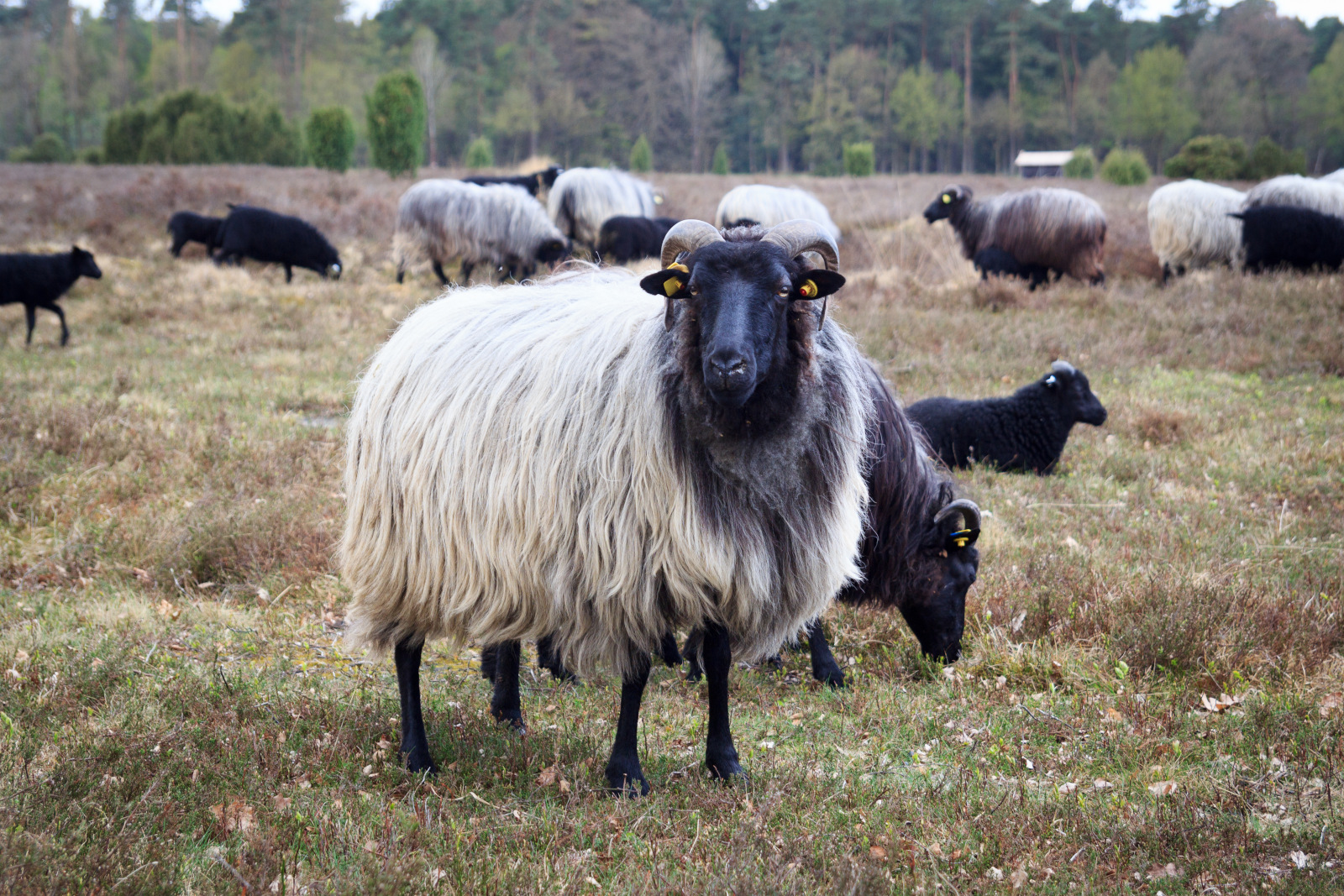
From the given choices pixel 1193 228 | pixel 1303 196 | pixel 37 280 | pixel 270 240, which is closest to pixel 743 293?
pixel 37 280

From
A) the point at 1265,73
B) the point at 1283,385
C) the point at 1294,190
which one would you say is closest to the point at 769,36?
the point at 1265,73

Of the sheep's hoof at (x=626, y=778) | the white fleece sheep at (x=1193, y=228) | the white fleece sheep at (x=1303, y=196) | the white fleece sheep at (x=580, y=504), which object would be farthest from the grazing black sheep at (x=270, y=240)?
the white fleece sheep at (x=1303, y=196)

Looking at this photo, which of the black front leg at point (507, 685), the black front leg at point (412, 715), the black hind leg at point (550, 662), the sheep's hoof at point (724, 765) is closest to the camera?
the sheep's hoof at point (724, 765)

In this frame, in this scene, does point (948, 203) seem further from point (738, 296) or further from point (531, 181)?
point (738, 296)

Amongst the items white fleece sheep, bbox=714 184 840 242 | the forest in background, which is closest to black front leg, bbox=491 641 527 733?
white fleece sheep, bbox=714 184 840 242

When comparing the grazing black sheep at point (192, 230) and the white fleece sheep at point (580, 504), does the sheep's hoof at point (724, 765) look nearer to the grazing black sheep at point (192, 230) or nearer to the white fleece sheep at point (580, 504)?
the white fleece sheep at point (580, 504)

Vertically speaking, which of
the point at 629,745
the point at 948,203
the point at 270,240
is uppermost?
the point at 948,203

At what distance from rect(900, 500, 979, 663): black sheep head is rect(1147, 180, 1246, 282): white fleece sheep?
1265cm

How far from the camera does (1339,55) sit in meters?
56.2

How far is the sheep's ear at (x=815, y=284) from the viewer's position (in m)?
3.48

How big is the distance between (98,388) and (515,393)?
7722 mm

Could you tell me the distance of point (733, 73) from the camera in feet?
262

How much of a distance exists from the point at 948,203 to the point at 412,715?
49.1 feet

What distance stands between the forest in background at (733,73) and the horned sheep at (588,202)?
38035 millimetres
